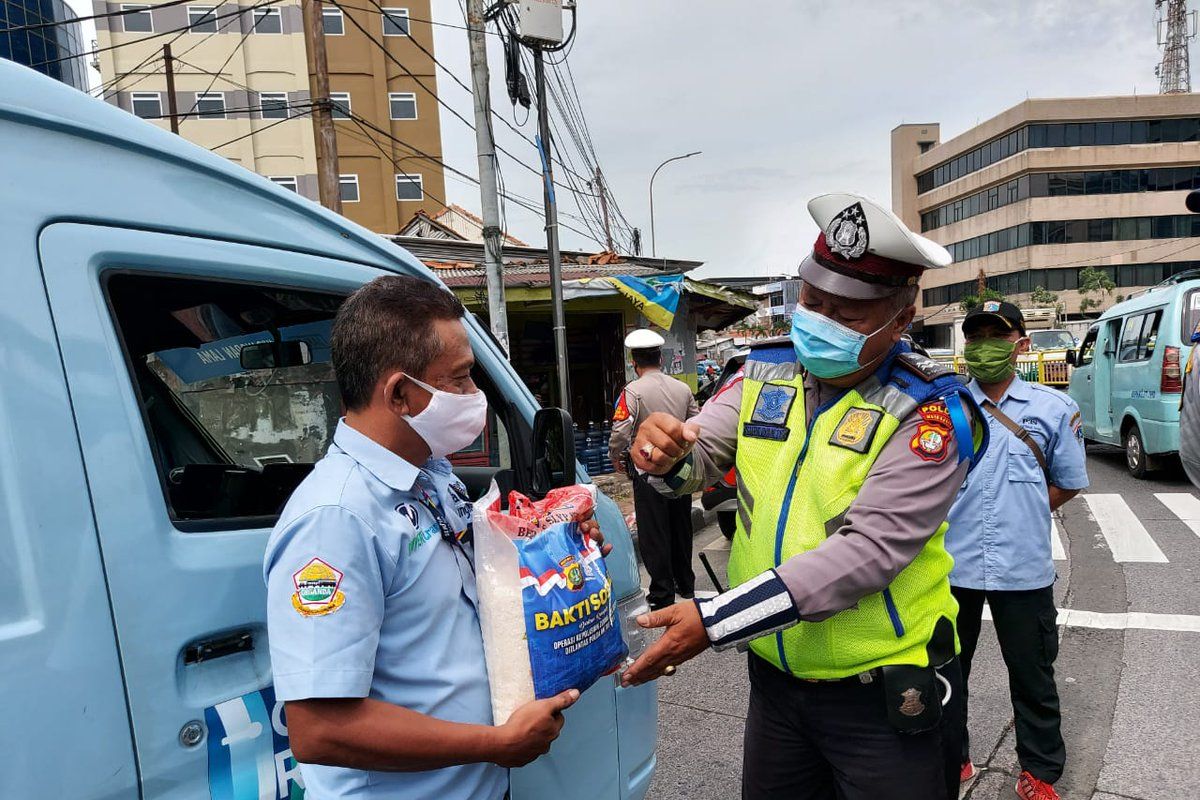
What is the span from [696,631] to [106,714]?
1062 mm

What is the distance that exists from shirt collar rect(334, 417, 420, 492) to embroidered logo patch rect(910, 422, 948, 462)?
1068 mm

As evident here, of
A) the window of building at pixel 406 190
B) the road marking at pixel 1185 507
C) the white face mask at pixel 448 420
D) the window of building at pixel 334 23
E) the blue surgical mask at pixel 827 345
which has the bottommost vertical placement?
the road marking at pixel 1185 507

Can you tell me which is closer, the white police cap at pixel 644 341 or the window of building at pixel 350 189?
the white police cap at pixel 644 341

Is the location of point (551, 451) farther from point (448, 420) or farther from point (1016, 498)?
point (1016, 498)

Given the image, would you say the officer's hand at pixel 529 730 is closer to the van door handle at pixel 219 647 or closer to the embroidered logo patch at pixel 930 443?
the van door handle at pixel 219 647

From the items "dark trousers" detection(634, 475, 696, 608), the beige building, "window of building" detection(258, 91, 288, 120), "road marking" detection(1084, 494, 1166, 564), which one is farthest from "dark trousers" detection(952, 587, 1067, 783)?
the beige building

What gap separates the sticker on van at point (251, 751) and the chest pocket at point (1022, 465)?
8.62 feet

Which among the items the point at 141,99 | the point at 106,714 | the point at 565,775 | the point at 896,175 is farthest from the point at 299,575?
the point at 896,175

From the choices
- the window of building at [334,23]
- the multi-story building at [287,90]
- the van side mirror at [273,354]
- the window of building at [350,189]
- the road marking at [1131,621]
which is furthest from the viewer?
the window of building at [350,189]

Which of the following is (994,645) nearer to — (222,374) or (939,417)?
(939,417)

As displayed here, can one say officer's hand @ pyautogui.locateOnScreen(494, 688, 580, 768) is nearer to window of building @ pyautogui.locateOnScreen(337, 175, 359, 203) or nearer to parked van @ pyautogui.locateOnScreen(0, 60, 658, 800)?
parked van @ pyautogui.locateOnScreen(0, 60, 658, 800)

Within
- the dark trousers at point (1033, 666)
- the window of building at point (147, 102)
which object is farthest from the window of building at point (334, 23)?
the dark trousers at point (1033, 666)

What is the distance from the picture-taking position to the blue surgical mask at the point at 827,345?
1635mm

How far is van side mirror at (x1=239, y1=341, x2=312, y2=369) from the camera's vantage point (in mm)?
2023
